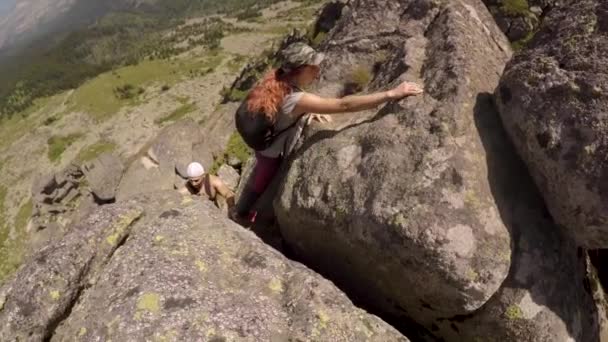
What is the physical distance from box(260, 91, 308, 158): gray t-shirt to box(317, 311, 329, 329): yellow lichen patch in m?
4.60

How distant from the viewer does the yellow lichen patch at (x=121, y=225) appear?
32.9ft

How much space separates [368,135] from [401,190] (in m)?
1.61

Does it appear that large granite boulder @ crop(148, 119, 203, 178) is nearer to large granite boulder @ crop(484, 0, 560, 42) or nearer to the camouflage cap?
large granite boulder @ crop(484, 0, 560, 42)

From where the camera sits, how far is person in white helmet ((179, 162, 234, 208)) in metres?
13.9

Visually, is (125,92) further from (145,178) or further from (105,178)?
(145,178)

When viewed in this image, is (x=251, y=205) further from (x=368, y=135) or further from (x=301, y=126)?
(x=368, y=135)

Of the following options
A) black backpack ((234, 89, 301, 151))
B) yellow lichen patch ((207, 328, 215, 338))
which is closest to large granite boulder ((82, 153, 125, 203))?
black backpack ((234, 89, 301, 151))

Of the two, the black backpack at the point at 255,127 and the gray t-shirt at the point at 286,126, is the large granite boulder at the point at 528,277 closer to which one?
the gray t-shirt at the point at 286,126

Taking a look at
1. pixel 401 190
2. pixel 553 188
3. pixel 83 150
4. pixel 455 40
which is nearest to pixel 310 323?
pixel 401 190

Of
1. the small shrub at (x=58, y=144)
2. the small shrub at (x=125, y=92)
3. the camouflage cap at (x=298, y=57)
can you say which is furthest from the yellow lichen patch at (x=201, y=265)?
the small shrub at (x=125, y=92)

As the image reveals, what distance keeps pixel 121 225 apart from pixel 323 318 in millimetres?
5047

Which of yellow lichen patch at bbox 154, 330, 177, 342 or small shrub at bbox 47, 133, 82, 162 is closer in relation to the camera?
yellow lichen patch at bbox 154, 330, 177, 342

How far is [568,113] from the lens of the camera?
7.65 m

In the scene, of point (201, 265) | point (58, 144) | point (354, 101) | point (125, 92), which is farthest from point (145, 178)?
point (125, 92)
